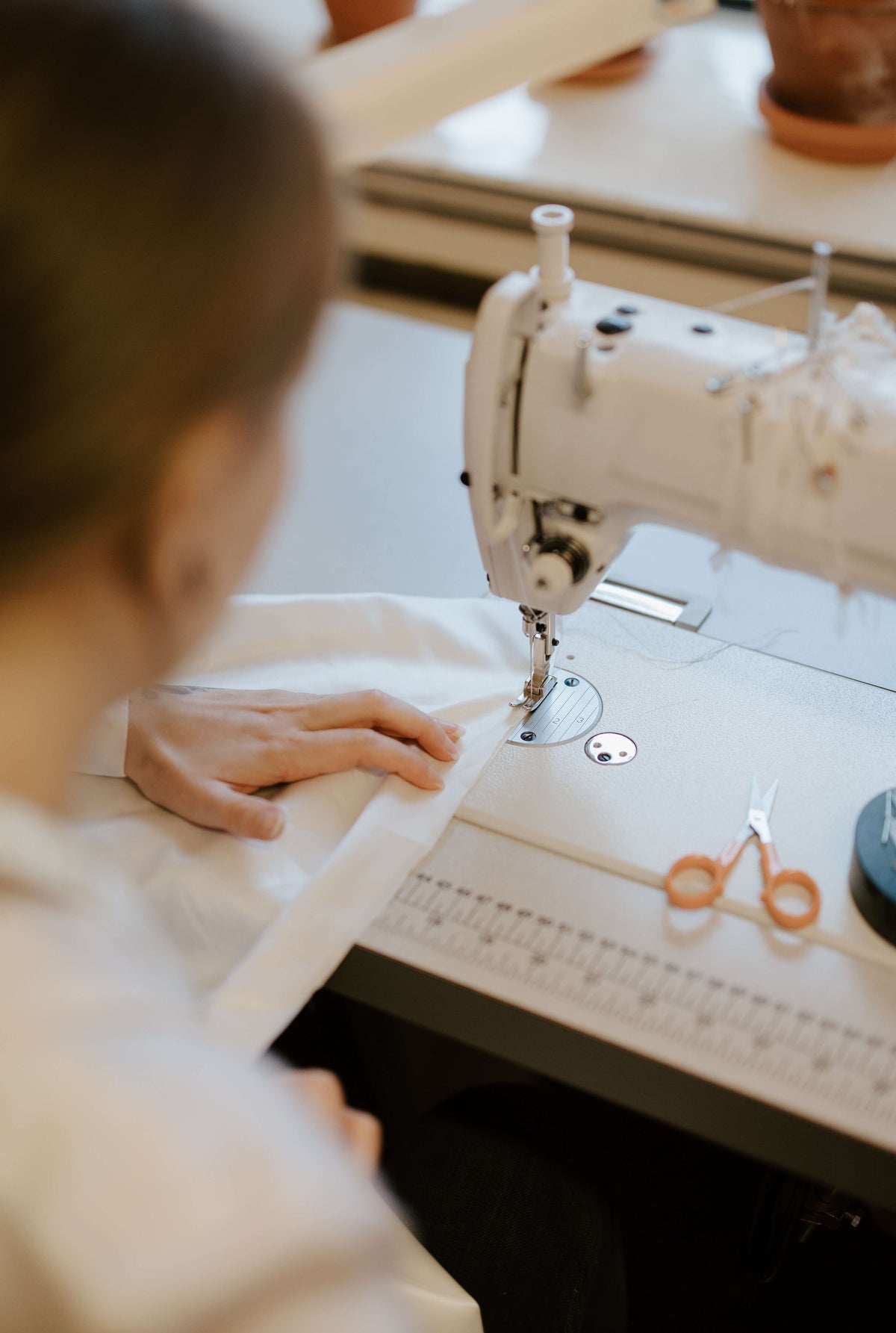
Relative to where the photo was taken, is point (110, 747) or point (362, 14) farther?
point (362, 14)

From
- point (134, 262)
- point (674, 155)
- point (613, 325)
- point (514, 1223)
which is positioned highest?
point (134, 262)

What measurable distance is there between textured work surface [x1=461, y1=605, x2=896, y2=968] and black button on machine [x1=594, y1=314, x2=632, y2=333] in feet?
1.20

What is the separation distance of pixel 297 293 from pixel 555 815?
578 millimetres

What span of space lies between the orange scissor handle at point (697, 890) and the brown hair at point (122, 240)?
1.90 ft

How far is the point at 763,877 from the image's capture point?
3.09 ft

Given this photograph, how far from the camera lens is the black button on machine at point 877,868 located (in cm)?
88

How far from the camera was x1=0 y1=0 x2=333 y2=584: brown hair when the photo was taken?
443mm

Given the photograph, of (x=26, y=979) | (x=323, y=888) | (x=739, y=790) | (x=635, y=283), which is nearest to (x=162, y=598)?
(x=26, y=979)

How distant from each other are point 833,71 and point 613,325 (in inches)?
43.4

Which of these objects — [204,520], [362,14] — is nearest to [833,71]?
[362,14]

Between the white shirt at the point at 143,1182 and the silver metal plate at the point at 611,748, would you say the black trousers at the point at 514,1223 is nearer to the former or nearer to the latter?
the silver metal plate at the point at 611,748

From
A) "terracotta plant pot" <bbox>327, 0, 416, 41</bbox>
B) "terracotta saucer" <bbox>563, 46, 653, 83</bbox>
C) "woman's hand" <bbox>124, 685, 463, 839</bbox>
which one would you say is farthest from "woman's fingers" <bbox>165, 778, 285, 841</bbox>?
"terracotta saucer" <bbox>563, 46, 653, 83</bbox>

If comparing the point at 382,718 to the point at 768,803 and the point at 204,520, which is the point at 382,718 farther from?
the point at 204,520

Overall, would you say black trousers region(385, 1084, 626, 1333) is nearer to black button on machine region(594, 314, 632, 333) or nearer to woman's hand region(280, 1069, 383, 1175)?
woman's hand region(280, 1069, 383, 1175)
